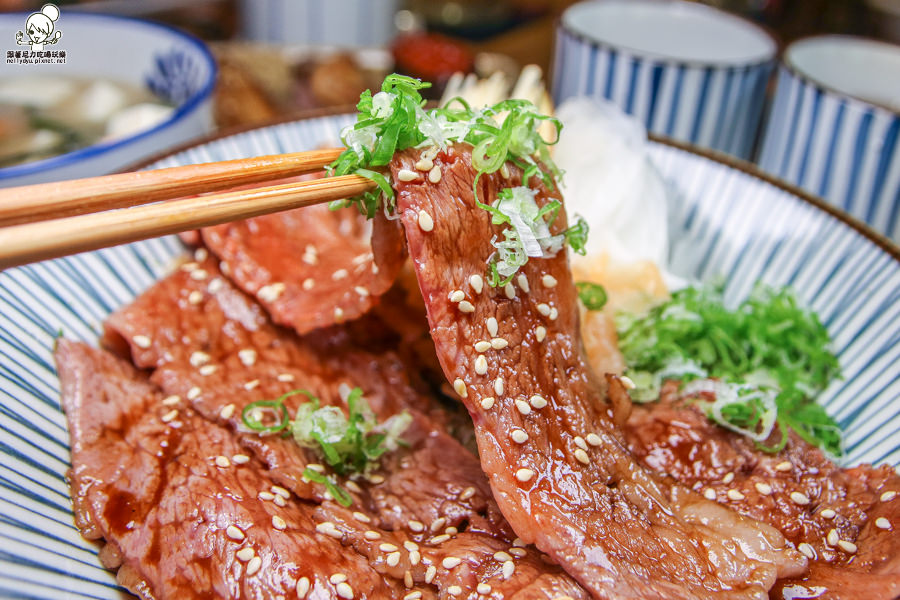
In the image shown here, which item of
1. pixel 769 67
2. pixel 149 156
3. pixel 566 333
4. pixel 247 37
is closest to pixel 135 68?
pixel 149 156

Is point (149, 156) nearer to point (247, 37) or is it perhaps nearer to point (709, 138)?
point (709, 138)

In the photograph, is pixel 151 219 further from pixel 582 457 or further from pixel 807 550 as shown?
pixel 807 550

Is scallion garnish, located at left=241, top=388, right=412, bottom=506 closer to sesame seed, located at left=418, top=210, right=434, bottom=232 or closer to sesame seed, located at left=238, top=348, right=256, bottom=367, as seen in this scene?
sesame seed, located at left=238, top=348, right=256, bottom=367

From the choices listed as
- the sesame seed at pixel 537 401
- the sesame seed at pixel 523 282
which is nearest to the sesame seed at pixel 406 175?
the sesame seed at pixel 523 282

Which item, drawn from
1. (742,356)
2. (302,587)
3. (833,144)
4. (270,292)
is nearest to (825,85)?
(833,144)

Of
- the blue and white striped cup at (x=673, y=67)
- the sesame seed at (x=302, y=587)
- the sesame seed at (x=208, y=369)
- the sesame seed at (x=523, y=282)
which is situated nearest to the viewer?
the sesame seed at (x=302, y=587)

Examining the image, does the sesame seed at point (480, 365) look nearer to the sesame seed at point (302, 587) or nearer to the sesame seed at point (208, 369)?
the sesame seed at point (302, 587)
